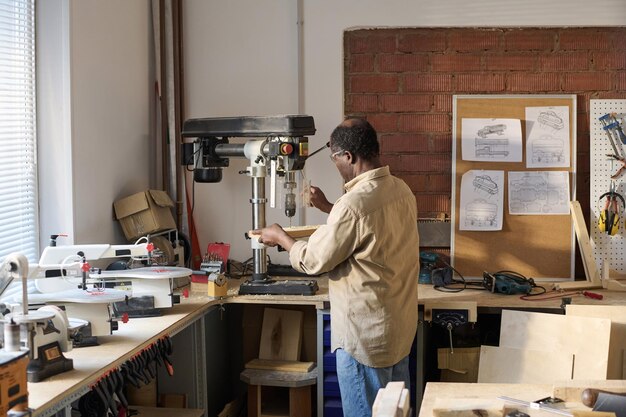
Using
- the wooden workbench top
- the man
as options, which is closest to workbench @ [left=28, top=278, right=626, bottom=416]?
the wooden workbench top

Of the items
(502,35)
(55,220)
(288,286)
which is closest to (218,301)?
(288,286)

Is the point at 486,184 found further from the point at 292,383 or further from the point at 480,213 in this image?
the point at 292,383

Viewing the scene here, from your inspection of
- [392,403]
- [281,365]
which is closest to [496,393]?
[392,403]

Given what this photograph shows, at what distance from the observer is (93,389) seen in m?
2.93

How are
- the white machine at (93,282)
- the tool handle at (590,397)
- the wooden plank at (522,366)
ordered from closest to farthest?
the tool handle at (590,397) < the white machine at (93,282) < the wooden plank at (522,366)

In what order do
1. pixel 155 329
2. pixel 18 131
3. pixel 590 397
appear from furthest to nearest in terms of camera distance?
pixel 18 131 < pixel 155 329 < pixel 590 397

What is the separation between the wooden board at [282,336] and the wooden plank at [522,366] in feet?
3.37

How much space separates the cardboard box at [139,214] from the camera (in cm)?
443

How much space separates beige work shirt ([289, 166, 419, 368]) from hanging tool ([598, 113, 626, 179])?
5.10 feet

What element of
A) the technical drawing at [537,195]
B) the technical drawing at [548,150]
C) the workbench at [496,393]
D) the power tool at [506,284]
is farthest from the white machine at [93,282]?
the technical drawing at [548,150]

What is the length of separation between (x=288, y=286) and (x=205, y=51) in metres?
1.53

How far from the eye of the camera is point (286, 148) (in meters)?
4.00

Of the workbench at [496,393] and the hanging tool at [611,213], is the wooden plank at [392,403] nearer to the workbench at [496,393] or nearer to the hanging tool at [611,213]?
the workbench at [496,393]

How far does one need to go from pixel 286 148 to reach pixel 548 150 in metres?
1.50
